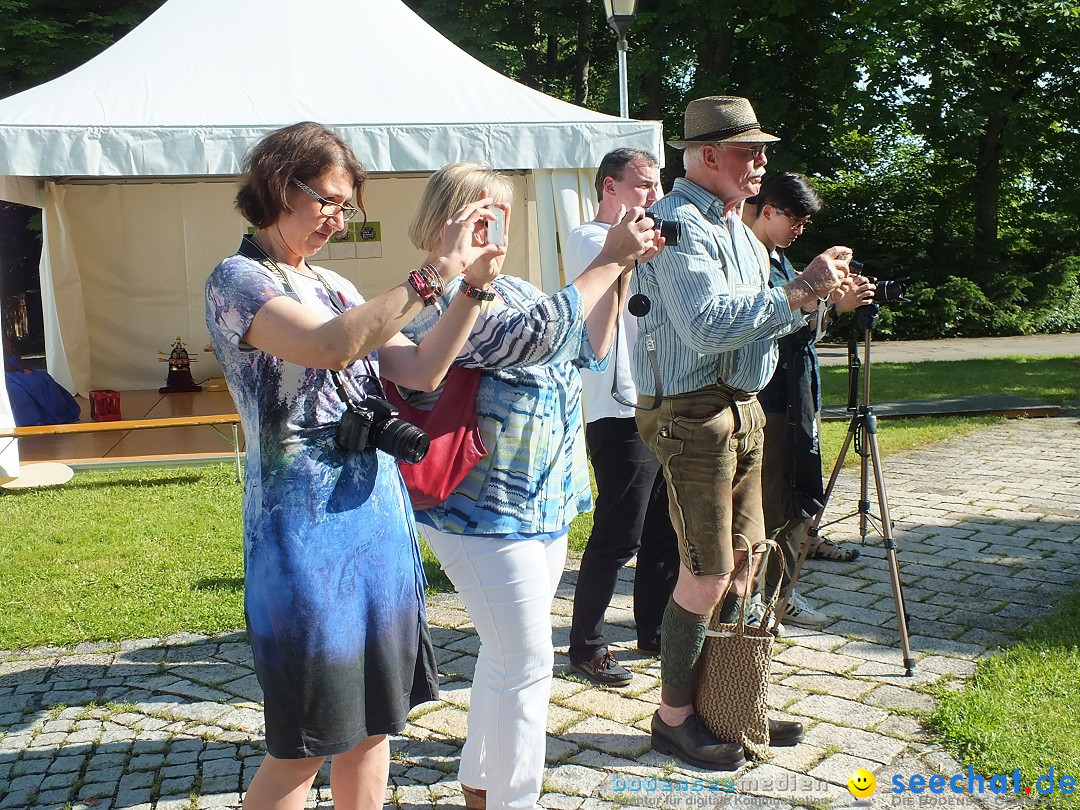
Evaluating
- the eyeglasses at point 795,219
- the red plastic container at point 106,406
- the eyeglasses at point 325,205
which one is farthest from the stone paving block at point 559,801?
the red plastic container at point 106,406

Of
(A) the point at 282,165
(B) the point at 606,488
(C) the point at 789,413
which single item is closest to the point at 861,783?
(B) the point at 606,488

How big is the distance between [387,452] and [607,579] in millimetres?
2010

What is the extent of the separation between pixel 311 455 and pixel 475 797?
127 cm

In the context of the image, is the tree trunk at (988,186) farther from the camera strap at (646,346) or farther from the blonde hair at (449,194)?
the blonde hair at (449,194)

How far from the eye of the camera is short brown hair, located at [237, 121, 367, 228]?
7.20 ft

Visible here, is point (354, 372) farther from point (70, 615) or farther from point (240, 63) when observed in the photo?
point (240, 63)

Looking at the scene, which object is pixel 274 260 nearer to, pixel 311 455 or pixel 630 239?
pixel 311 455

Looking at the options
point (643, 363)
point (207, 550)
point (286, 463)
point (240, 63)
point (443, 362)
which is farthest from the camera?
point (240, 63)

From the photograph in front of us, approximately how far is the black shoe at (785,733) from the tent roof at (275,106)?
555cm

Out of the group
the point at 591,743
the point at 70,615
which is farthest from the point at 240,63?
the point at 591,743

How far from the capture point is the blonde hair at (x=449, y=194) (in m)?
2.58

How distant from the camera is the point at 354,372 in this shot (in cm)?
230

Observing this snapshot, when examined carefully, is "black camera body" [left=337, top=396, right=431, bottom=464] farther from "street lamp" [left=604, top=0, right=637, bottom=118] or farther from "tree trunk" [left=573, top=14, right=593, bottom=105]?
"tree trunk" [left=573, top=14, right=593, bottom=105]

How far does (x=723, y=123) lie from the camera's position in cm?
321
